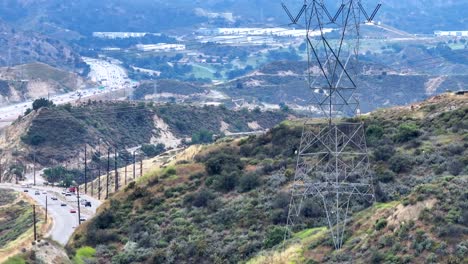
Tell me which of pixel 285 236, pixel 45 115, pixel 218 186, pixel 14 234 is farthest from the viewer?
pixel 45 115

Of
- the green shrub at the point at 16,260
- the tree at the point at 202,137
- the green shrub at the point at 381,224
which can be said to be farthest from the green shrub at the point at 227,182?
the tree at the point at 202,137

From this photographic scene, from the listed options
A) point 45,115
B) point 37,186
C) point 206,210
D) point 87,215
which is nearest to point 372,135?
point 206,210

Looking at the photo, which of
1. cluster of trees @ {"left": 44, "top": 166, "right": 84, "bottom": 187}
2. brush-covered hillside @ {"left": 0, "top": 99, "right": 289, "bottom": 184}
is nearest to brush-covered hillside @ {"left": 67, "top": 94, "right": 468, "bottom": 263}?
cluster of trees @ {"left": 44, "top": 166, "right": 84, "bottom": 187}

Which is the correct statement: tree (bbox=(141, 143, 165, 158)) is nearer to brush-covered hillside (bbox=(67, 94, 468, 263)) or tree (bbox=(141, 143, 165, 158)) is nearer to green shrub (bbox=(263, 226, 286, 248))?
brush-covered hillside (bbox=(67, 94, 468, 263))

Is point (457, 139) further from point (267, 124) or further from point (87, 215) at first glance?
point (267, 124)

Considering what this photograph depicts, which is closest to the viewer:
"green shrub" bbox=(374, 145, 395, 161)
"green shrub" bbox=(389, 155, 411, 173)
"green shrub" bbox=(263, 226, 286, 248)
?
"green shrub" bbox=(263, 226, 286, 248)

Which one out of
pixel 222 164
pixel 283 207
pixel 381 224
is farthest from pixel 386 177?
Answer: pixel 222 164

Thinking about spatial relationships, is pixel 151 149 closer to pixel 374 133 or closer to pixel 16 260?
pixel 374 133
